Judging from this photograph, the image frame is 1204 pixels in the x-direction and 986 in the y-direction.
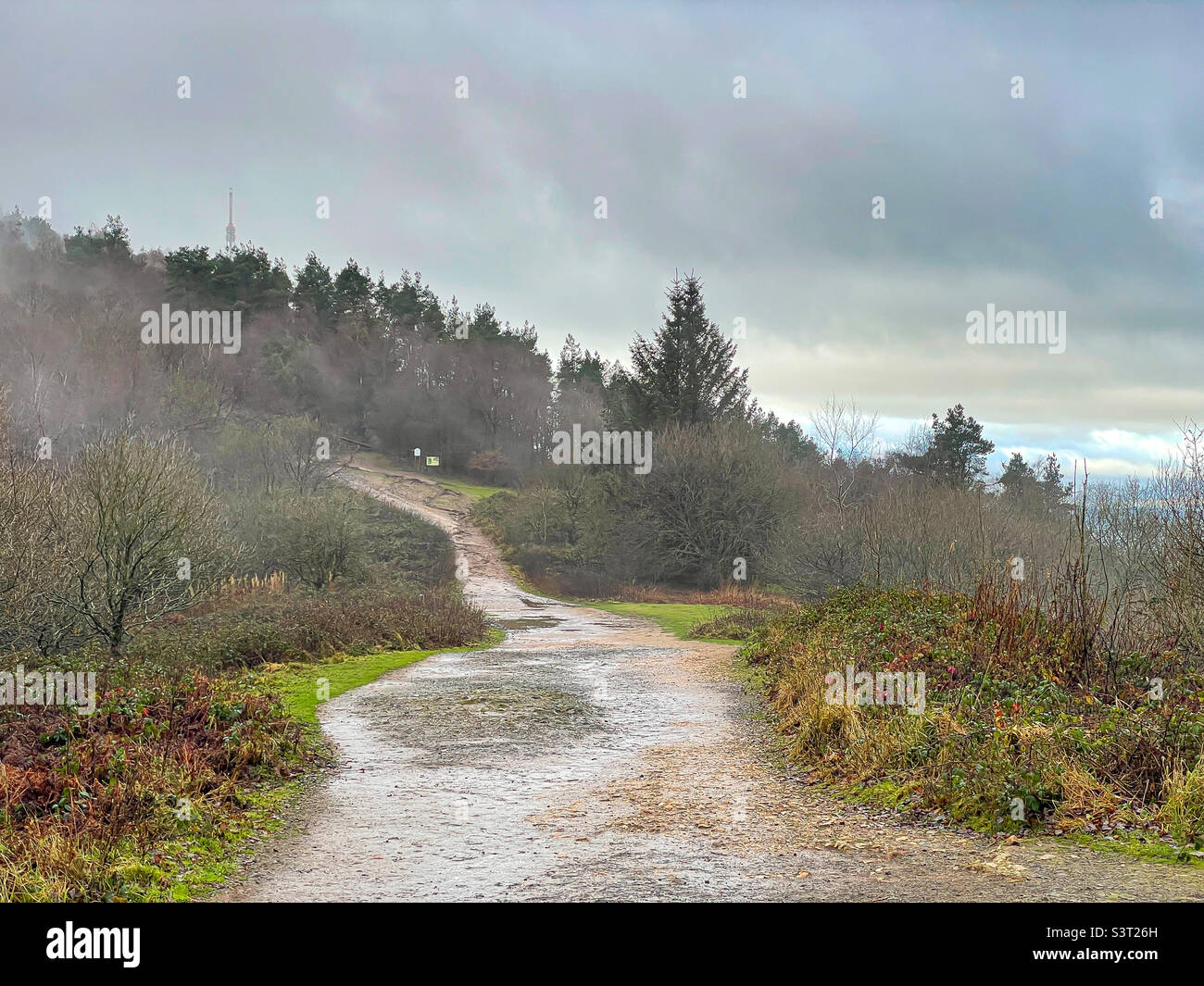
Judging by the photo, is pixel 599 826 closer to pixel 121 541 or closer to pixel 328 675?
pixel 328 675

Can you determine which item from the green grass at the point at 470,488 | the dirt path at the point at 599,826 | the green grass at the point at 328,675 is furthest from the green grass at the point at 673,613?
the green grass at the point at 470,488

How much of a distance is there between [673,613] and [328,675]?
1927 centimetres

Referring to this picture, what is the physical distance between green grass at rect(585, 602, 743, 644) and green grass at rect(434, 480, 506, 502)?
85.3ft

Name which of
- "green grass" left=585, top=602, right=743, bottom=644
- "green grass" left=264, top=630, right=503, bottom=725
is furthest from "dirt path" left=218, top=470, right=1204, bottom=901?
"green grass" left=585, top=602, right=743, bottom=644

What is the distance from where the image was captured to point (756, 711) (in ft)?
45.5

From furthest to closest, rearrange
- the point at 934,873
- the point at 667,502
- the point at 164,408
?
1. the point at 164,408
2. the point at 667,502
3. the point at 934,873

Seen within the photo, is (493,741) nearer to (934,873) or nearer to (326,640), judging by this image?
(934,873)

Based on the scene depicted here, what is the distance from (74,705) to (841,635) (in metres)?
Result: 10.7

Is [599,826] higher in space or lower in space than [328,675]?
higher

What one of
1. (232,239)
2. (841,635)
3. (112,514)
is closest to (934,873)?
(841,635)

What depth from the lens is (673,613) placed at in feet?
114

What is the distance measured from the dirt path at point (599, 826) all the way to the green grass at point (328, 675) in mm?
463

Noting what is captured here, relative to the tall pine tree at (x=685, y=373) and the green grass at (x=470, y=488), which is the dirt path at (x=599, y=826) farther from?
the green grass at (x=470, y=488)

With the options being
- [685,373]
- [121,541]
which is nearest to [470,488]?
[685,373]
